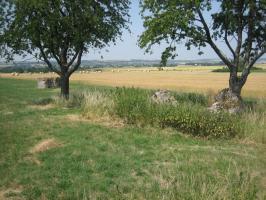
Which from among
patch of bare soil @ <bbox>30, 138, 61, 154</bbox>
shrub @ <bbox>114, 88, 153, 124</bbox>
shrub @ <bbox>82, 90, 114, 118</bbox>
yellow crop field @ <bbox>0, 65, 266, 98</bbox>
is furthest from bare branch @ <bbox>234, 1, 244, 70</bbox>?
patch of bare soil @ <bbox>30, 138, 61, 154</bbox>

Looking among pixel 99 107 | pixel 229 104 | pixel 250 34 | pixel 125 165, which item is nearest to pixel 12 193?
pixel 125 165

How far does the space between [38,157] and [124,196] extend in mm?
4172

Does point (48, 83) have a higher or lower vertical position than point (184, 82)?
higher

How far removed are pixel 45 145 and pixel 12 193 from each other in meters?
4.17

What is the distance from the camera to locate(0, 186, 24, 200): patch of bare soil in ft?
26.5

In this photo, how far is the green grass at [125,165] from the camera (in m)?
7.62

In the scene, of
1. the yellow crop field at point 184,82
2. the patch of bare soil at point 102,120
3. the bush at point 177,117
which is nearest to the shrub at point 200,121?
the bush at point 177,117

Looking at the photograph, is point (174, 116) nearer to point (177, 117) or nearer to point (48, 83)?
point (177, 117)

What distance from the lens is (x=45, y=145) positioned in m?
12.4

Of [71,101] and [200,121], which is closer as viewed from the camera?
[200,121]

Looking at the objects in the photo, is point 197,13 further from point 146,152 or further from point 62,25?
point 146,152

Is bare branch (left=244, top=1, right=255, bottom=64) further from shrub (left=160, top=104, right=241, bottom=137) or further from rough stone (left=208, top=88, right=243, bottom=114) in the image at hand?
shrub (left=160, top=104, right=241, bottom=137)

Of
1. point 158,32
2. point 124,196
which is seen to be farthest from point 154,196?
point 158,32

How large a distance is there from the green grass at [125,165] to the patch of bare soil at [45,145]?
23cm
